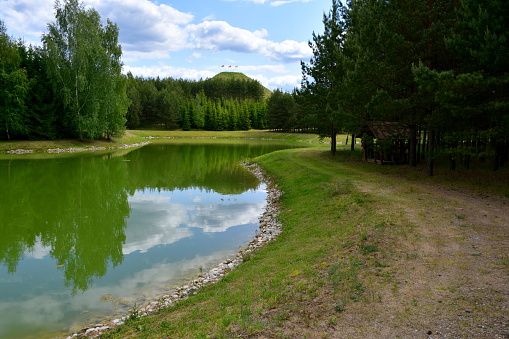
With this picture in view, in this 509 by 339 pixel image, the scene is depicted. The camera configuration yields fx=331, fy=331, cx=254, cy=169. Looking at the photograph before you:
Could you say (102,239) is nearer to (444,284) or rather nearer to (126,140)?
(444,284)

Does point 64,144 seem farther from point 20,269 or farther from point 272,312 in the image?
point 272,312

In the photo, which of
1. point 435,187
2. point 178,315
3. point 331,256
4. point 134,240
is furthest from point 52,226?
point 435,187

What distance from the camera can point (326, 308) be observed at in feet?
20.1

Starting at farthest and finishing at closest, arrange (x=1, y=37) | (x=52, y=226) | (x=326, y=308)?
(x=1, y=37)
(x=52, y=226)
(x=326, y=308)

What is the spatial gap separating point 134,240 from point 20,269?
393 centimetres

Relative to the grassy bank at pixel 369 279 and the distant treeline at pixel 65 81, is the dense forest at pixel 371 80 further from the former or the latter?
the grassy bank at pixel 369 279

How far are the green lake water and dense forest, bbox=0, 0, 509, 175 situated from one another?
33.6ft

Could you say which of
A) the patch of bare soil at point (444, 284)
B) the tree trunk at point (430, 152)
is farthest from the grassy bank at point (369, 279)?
the tree trunk at point (430, 152)

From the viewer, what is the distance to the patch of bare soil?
5234 mm

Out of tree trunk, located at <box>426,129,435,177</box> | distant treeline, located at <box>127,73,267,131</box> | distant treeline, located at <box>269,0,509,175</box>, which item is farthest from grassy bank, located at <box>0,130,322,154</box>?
tree trunk, located at <box>426,129,435,177</box>

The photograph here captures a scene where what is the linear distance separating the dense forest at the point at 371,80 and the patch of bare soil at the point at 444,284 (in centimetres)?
546

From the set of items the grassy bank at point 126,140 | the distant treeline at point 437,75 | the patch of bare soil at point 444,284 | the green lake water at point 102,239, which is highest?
the distant treeline at point 437,75

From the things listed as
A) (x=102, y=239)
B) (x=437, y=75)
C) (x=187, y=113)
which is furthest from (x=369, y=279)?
(x=187, y=113)

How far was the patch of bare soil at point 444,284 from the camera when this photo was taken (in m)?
5.23
